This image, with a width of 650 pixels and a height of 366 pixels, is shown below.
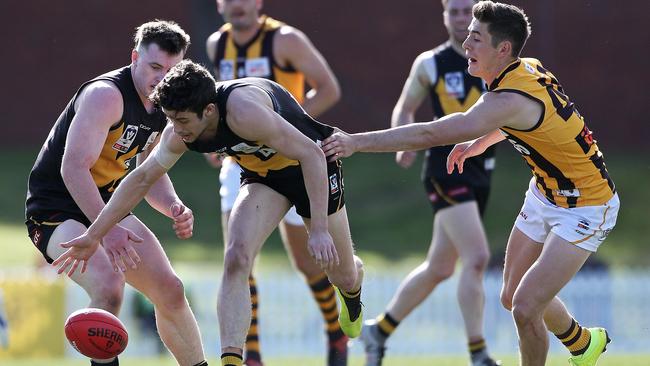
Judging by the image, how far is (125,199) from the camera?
19.8ft

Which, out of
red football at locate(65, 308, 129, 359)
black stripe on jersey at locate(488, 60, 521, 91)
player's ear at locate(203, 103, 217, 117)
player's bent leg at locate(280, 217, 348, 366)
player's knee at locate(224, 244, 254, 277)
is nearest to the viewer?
player's ear at locate(203, 103, 217, 117)

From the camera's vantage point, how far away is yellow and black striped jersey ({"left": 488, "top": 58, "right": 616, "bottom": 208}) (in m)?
6.11

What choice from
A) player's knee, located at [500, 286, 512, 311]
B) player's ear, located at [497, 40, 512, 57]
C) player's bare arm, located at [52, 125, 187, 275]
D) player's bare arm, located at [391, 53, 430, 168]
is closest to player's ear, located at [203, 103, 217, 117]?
player's bare arm, located at [52, 125, 187, 275]

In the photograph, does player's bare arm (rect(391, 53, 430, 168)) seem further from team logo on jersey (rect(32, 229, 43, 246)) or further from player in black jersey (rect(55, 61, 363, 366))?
team logo on jersey (rect(32, 229, 43, 246))

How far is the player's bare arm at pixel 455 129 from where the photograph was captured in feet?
19.6

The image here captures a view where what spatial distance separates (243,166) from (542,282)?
175 centimetres

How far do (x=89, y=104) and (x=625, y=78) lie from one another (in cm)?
1809

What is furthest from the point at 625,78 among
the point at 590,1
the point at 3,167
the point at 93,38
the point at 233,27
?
the point at 233,27

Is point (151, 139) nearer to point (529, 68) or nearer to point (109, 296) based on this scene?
point (109, 296)

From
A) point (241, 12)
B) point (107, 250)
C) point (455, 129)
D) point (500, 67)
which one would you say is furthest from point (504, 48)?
point (241, 12)

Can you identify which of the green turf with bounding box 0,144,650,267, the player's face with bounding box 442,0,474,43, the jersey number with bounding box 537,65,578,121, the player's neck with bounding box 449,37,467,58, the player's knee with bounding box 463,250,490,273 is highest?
the jersey number with bounding box 537,65,578,121

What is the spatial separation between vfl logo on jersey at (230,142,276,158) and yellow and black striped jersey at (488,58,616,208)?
4.06 feet

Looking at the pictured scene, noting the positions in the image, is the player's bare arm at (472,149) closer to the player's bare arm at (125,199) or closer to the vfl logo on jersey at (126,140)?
the player's bare arm at (125,199)

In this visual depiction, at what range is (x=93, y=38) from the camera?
2442 cm
